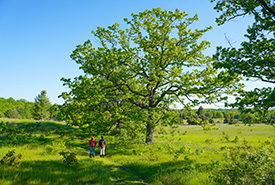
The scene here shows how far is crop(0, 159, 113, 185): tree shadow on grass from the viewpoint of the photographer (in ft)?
26.2

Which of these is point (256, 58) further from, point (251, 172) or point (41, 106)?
point (41, 106)

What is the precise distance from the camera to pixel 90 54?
19188mm

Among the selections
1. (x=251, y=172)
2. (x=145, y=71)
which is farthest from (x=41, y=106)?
(x=251, y=172)

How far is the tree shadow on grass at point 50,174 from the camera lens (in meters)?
8.00

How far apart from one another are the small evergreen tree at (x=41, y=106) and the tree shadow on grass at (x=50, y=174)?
252 ft

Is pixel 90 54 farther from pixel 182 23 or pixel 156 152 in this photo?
pixel 156 152

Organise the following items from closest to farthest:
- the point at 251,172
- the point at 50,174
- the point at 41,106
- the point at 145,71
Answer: the point at 251,172 → the point at 50,174 → the point at 145,71 → the point at 41,106

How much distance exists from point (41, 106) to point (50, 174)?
8202 cm

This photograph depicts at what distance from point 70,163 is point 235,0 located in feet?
Result: 45.0

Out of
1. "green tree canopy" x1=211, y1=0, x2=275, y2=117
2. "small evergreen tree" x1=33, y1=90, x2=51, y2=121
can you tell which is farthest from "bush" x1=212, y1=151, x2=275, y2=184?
"small evergreen tree" x1=33, y1=90, x2=51, y2=121

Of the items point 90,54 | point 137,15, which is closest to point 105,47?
point 90,54

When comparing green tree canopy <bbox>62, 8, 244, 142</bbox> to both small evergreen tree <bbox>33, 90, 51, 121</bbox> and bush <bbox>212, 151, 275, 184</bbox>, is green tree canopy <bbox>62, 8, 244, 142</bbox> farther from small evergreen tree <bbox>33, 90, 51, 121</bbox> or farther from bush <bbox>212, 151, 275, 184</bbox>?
small evergreen tree <bbox>33, 90, 51, 121</bbox>

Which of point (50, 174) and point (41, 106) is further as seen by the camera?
point (41, 106)

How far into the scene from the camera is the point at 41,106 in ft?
263
